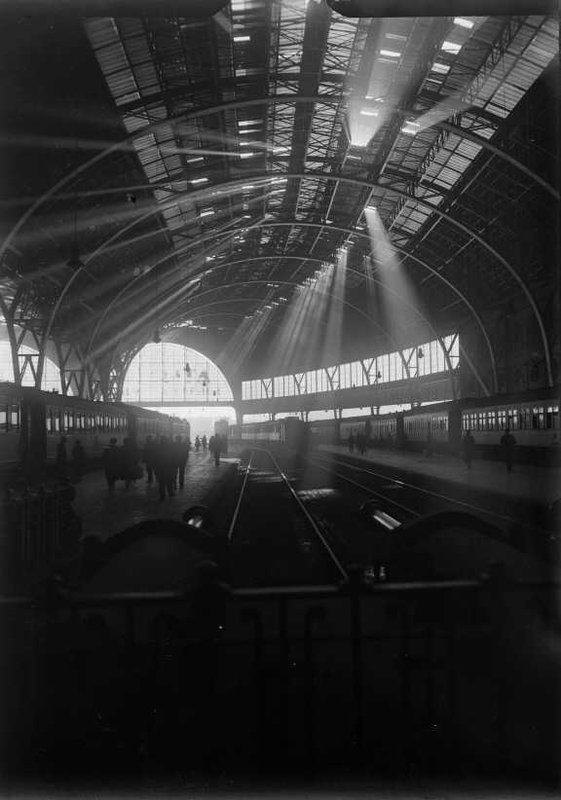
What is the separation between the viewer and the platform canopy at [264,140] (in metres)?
20.2

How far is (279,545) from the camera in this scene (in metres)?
14.1

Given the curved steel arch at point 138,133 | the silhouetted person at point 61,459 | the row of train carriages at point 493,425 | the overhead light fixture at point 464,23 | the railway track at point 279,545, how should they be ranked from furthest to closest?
the row of train carriages at point 493,425 → the silhouetted person at point 61,459 → the curved steel arch at point 138,133 → the overhead light fixture at point 464,23 → the railway track at point 279,545

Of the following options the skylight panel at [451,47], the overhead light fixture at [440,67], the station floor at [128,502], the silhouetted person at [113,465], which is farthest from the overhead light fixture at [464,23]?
the silhouetted person at [113,465]

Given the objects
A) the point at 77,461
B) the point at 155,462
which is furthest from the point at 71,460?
the point at 155,462

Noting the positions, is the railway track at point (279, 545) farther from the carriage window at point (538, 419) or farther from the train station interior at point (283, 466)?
the carriage window at point (538, 419)

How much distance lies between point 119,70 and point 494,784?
21769 millimetres

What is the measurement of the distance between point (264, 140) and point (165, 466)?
17.7m

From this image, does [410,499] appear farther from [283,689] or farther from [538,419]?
[283,689]

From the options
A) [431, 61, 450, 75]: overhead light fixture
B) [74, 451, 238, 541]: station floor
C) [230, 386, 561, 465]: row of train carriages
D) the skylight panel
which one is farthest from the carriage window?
the skylight panel

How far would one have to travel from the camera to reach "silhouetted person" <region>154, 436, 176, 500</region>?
20.4 meters

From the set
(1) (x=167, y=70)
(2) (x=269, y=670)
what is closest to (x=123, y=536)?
(2) (x=269, y=670)

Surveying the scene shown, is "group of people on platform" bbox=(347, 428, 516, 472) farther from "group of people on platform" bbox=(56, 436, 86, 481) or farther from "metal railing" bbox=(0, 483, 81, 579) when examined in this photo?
"metal railing" bbox=(0, 483, 81, 579)

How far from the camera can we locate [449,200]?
3547 centimetres

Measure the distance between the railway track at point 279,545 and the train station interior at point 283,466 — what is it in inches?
4.5
